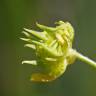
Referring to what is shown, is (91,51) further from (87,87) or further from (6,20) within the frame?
(6,20)

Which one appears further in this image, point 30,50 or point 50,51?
point 30,50

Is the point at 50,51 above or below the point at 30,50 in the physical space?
below

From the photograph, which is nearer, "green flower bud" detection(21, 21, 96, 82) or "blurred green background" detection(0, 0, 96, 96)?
"green flower bud" detection(21, 21, 96, 82)

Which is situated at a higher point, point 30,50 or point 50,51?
point 30,50

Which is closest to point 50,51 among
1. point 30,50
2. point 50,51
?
point 50,51

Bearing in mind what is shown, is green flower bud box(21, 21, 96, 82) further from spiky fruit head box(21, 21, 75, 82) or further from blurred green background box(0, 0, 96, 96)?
blurred green background box(0, 0, 96, 96)

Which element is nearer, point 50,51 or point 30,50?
point 50,51

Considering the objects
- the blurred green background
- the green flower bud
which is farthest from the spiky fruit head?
the blurred green background

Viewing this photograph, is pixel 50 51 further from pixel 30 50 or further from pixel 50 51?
pixel 30 50
